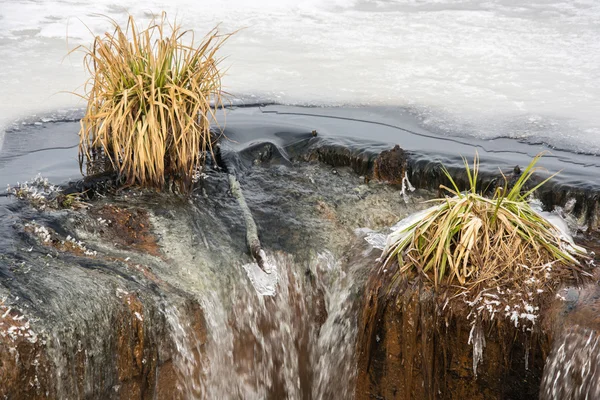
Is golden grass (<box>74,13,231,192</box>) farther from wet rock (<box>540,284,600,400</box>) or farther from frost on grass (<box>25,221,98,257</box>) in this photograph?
wet rock (<box>540,284,600,400</box>)

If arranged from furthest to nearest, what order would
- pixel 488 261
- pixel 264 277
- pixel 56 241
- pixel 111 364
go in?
1. pixel 264 277
2. pixel 56 241
3. pixel 488 261
4. pixel 111 364

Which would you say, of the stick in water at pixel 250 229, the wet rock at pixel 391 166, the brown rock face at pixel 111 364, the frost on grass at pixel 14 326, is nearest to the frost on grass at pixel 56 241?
the brown rock face at pixel 111 364

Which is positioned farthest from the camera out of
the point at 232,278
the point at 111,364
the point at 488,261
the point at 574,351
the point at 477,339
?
the point at 232,278

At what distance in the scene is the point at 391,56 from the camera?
8477 mm

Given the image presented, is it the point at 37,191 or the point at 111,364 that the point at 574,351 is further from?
the point at 37,191

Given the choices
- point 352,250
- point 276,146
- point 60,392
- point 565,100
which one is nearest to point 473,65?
point 565,100

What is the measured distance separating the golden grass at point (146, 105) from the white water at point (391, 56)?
203 centimetres

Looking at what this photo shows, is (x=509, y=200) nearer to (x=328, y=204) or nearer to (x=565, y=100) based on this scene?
(x=328, y=204)


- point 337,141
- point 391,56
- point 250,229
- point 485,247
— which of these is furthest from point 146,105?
point 391,56

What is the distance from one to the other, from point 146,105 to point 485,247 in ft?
7.94

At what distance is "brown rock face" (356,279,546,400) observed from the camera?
395 centimetres

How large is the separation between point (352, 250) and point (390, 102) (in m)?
2.76

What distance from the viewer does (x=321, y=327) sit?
183 inches

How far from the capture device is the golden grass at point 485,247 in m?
4.04
